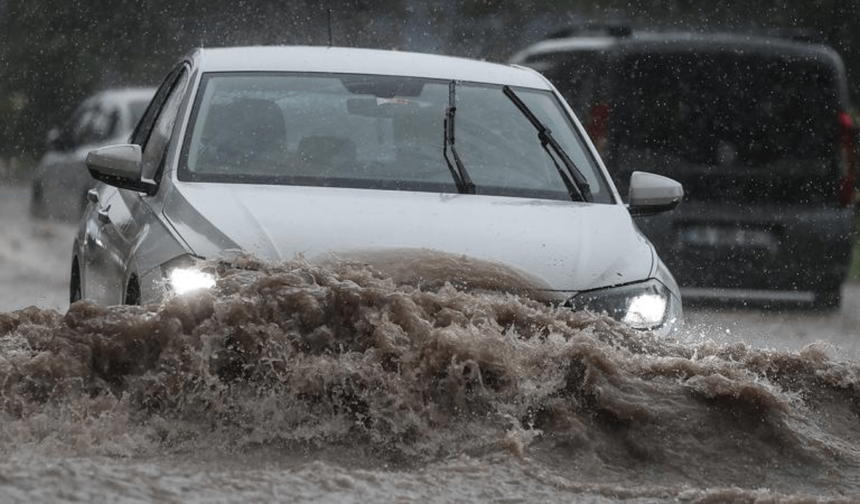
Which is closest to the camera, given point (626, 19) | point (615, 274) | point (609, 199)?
point (615, 274)

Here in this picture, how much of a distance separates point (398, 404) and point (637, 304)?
117 cm

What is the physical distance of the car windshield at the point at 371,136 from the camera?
7742 millimetres

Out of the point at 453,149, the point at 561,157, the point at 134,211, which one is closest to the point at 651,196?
the point at 561,157

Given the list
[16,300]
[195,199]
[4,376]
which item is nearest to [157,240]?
[195,199]

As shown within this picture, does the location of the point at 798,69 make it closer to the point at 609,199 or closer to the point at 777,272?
the point at 777,272

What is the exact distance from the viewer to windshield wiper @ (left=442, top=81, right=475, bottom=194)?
777 centimetres

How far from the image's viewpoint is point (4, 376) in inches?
256

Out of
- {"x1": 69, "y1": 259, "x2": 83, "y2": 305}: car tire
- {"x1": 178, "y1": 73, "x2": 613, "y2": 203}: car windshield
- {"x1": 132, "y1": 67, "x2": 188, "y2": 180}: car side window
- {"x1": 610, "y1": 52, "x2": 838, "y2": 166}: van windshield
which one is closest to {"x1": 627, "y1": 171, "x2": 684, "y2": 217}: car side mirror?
{"x1": 178, "y1": 73, "x2": 613, "y2": 203}: car windshield

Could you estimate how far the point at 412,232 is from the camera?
6.97m

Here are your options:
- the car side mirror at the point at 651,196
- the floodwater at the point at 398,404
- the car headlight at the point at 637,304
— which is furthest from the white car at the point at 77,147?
the floodwater at the point at 398,404

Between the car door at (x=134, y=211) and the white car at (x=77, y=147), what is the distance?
9.53 m

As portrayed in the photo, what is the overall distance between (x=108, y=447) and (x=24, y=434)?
30 cm

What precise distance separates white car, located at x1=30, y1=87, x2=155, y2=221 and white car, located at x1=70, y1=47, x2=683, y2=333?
32.2 ft

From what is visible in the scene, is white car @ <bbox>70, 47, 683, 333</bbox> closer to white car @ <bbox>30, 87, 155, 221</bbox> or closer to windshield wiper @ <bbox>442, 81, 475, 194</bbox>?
windshield wiper @ <bbox>442, 81, 475, 194</bbox>
